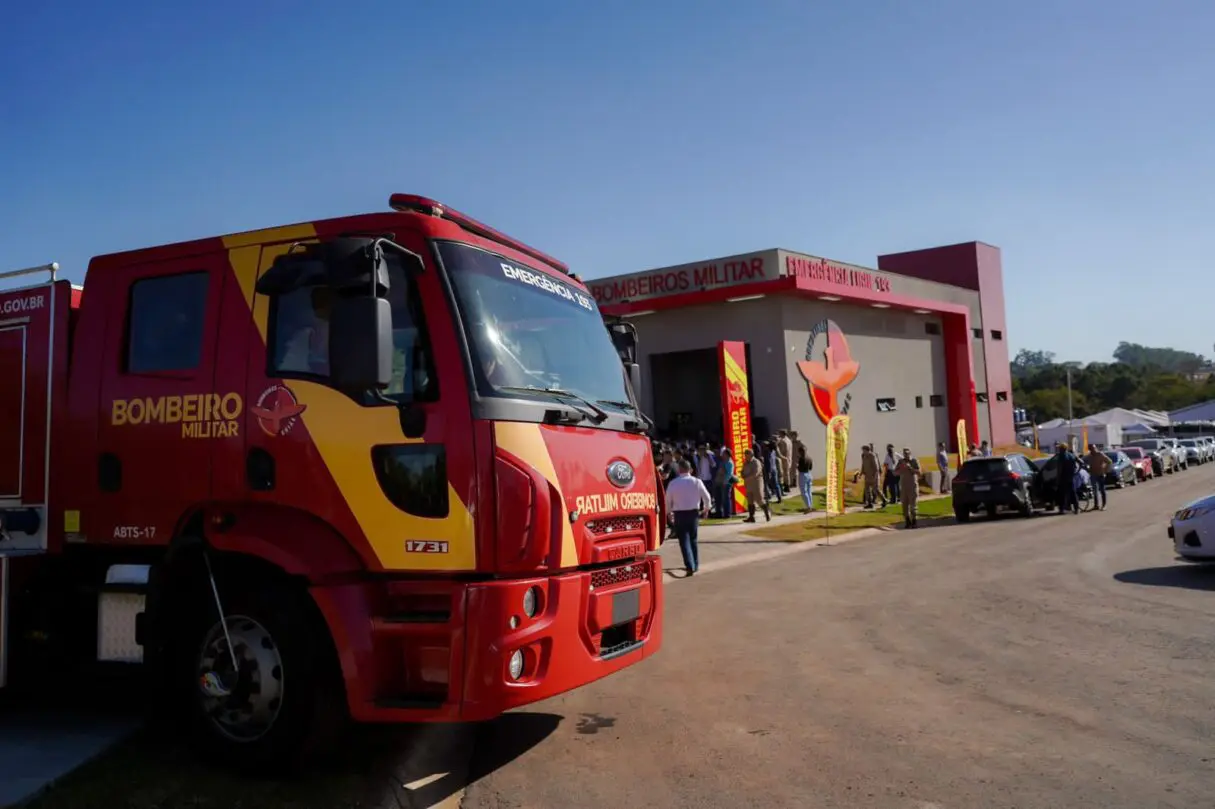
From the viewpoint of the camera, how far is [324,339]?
5082 mm

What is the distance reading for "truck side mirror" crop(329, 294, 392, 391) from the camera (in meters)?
4.54

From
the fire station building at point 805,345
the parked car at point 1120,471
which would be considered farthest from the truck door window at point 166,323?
the parked car at point 1120,471

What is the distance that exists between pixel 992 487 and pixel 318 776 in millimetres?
20225

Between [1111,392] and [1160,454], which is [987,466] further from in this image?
[1111,392]

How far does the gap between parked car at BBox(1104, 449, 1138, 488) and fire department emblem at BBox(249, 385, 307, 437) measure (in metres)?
35.6

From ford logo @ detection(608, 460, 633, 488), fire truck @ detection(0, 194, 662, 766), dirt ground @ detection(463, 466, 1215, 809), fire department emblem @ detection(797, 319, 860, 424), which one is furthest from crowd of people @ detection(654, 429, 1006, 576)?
ford logo @ detection(608, 460, 633, 488)

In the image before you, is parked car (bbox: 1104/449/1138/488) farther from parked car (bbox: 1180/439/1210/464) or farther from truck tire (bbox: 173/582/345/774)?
truck tire (bbox: 173/582/345/774)

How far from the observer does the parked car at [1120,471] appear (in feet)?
116

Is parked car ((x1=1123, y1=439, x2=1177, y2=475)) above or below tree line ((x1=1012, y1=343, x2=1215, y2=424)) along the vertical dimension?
below

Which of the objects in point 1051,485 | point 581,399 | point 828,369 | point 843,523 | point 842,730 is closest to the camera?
point 581,399

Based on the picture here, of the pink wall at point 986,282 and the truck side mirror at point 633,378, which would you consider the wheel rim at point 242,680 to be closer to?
the truck side mirror at point 633,378

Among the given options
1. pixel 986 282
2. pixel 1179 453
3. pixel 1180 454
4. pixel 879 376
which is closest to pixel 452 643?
pixel 879 376

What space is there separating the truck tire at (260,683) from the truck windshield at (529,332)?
162 centimetres

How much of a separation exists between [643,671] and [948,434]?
38772 mm
